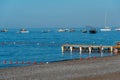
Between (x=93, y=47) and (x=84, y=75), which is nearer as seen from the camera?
(x=84, y=75)

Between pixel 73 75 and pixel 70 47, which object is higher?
pixel 73 75

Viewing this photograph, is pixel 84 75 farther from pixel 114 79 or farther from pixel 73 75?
pixel 114 79

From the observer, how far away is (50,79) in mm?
26312

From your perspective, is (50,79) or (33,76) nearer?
(50,79)

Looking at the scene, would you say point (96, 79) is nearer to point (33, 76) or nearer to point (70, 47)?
point (33, 76)

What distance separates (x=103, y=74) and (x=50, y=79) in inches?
180

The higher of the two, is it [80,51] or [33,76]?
[33,76]

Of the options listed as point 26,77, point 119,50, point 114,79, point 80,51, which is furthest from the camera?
point 80,51

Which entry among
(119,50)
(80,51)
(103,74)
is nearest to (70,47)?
(80,51)

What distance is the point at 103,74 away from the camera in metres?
28.7

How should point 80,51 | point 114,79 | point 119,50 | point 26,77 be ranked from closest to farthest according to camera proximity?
point 114,79
point 26,77
point 119,50
point 80,51

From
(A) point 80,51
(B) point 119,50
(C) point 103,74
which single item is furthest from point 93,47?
(C) point 103,74

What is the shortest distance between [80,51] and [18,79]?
4448 centimetres

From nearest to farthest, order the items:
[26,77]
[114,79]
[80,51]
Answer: [114,79] → [26,77] → [80,51]
